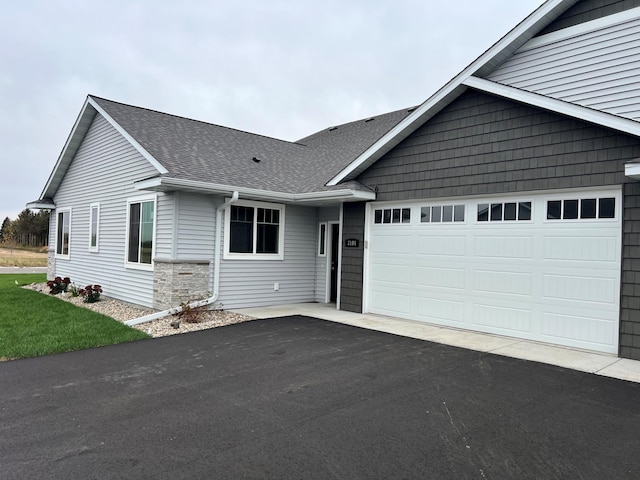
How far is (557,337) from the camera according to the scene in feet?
23.1

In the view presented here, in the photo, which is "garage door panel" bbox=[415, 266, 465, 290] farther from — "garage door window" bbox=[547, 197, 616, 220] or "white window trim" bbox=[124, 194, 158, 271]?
"white window trim" bbox=[124, 194, 158, 271]

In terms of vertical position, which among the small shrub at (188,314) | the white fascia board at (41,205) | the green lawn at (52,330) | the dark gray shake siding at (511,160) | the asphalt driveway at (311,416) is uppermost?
the dark gray shake siding at (511,160)

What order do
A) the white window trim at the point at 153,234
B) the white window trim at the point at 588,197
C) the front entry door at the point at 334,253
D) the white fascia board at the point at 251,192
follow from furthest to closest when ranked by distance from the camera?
the front entry door at the point at 334,253, the white window trim at the point at 153,234, the white fascia board at the point at 251,192, the white window trim at the point at 588,197

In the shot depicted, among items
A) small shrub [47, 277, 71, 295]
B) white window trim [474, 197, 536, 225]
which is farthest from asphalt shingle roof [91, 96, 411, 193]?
small shrub [47, 277, 71, 295]

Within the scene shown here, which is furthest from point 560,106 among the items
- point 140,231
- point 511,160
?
point 140,231

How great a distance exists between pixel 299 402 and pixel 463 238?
5007mm

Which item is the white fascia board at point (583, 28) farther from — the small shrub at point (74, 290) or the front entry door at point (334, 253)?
the small shrub at point (74, 290)

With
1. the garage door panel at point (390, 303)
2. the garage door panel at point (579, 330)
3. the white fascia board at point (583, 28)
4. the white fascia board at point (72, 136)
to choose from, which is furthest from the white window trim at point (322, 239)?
the white fascia board at point (72, 136)

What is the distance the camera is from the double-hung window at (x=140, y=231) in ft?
33.4

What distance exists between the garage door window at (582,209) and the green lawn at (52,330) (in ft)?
23.8

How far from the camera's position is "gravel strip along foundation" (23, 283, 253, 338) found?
827 centimetres

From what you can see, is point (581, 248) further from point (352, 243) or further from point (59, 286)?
→ point (59, 286)

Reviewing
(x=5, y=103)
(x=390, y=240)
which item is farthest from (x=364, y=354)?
(x=5, y=103)

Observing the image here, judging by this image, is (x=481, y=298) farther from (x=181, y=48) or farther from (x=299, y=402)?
(x=181, y=48)
